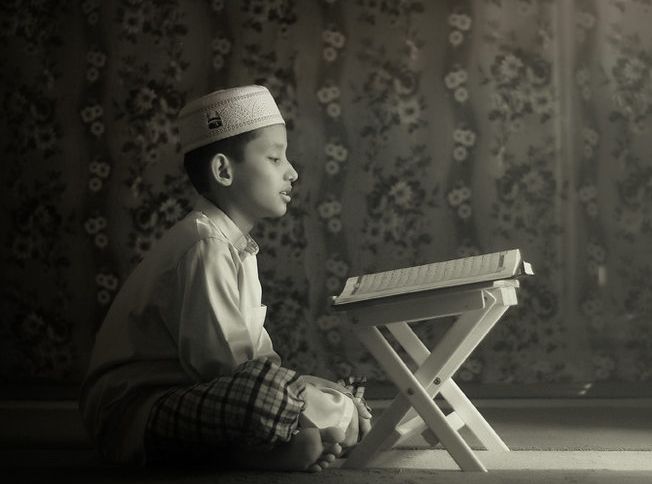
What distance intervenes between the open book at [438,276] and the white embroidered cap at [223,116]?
1.14ft

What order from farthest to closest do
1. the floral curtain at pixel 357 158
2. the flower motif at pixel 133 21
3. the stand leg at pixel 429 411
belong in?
the flower motif at pixel 133 21
the floral curtain at pixel 357 158
the stand leg at pixel 429 411

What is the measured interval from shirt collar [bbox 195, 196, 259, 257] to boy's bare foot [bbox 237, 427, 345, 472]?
1.14 feet

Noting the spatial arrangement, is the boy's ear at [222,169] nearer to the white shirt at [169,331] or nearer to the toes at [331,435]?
the white shirt at [169,331]

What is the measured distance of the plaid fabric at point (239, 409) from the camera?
1544 mm

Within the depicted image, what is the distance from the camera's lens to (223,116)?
1.81 meters

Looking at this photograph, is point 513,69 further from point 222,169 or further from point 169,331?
point 169,331

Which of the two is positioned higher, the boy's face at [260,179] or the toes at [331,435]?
the boy's face at [260,179]

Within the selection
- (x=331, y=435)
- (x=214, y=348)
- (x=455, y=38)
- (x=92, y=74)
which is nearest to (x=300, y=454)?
(x=331, y=435)

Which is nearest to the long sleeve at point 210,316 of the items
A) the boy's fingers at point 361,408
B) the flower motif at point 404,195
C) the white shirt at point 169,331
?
the white shirt at point 169,331

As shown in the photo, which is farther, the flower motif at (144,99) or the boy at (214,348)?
the flower motif at (144,99)

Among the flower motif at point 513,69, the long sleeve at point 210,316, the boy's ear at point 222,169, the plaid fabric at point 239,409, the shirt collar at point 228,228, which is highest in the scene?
the flower motif at point 513,69

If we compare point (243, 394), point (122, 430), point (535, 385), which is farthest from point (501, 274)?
point (535, 385)

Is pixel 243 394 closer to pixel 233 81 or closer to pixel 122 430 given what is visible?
pixel 122 430

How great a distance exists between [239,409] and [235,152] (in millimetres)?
502
